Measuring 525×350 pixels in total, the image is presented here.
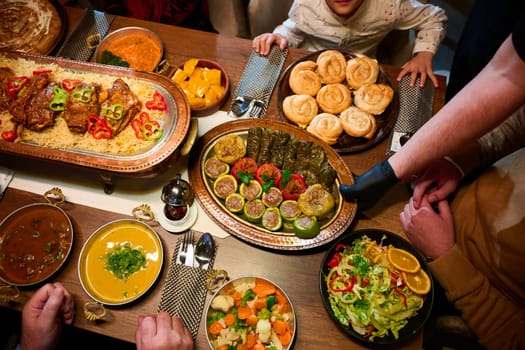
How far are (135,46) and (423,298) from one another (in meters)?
3.00

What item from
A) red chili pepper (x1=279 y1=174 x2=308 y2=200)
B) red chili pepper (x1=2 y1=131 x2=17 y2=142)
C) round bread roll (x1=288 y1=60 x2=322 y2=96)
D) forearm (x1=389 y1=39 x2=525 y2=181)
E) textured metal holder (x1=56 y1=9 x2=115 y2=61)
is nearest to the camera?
forearm (x1=389 y1=39 x2=525 y2=181)

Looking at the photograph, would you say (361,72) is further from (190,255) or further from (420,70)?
(190,255)

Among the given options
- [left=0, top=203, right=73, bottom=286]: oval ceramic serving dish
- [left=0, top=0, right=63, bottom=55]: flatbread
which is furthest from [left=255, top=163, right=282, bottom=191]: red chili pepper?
[left=0, top=0, right=63, bottom=55]: flatbread

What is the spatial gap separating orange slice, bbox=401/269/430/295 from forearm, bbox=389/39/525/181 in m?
0.65

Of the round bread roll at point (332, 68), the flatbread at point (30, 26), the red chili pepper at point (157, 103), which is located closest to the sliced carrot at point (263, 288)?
the red chili pepper at point (157, 103)

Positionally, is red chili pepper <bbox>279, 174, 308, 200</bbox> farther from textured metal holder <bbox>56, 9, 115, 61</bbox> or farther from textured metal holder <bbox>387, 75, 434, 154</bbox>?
textured metal holder <bbox>56, 9, 115, 61</bbox>

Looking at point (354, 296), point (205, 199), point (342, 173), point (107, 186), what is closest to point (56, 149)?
point (107, 186)

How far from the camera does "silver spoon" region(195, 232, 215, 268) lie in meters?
2.30

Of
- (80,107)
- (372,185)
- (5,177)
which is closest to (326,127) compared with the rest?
(372,185)

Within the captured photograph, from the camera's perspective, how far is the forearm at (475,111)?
1.57 m

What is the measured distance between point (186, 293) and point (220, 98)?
150 centimetres

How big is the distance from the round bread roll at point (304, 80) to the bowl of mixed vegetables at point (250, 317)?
A: 155cm

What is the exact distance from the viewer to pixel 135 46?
3164 mm

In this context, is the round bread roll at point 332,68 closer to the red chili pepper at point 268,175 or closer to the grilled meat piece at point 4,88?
the red chili pepper at point 268,175
